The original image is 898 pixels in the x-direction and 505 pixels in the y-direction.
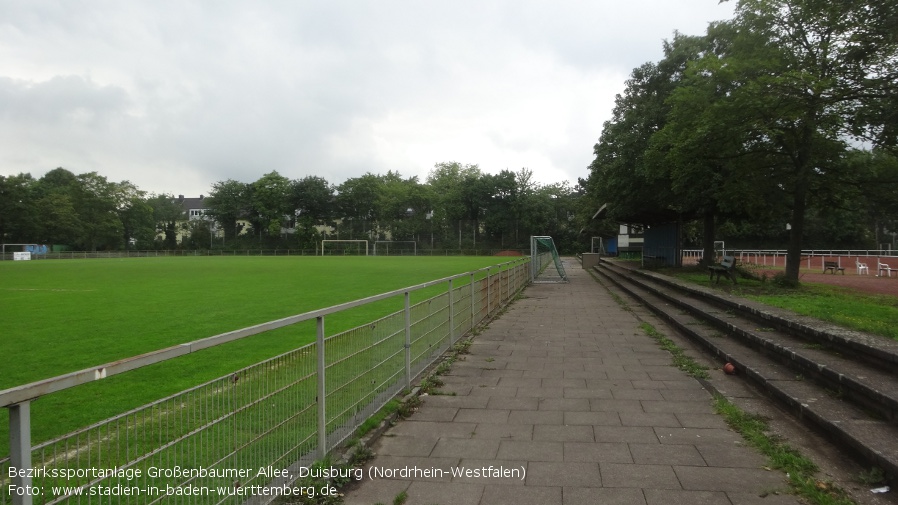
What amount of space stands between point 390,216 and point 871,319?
76.3m

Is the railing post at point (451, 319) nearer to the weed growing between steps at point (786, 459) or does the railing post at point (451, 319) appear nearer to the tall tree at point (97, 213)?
the weed growing between steps at point (786, 459)

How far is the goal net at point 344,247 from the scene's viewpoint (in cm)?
7844

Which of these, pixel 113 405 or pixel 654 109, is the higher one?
pixel 654 109

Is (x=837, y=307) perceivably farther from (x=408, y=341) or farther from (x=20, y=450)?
(x=20, y=450)

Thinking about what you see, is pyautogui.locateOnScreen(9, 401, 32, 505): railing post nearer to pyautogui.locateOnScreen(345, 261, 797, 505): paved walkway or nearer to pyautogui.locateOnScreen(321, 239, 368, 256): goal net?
pyautogui.locateOnScreen(345, 261, 797, 505): paved walkway

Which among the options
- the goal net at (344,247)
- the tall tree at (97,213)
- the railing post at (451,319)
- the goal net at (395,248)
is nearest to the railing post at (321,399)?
the railing post at (451,319)

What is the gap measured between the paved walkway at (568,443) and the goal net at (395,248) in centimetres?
7131

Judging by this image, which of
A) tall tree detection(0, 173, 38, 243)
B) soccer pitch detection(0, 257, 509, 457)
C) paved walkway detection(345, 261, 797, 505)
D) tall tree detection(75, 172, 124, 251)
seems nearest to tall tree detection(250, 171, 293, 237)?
tall tree detection(75, 172, 124, 251)

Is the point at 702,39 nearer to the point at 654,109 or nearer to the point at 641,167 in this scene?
the point at 654,109

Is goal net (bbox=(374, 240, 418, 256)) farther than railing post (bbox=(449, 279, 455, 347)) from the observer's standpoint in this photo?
Yes

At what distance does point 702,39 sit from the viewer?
20516 millimetres

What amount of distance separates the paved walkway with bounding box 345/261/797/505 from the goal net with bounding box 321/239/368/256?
72144 millimetres

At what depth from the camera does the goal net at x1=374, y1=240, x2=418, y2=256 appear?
78.8m

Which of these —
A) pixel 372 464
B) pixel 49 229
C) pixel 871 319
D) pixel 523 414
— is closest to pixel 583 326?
pixel 871 319
